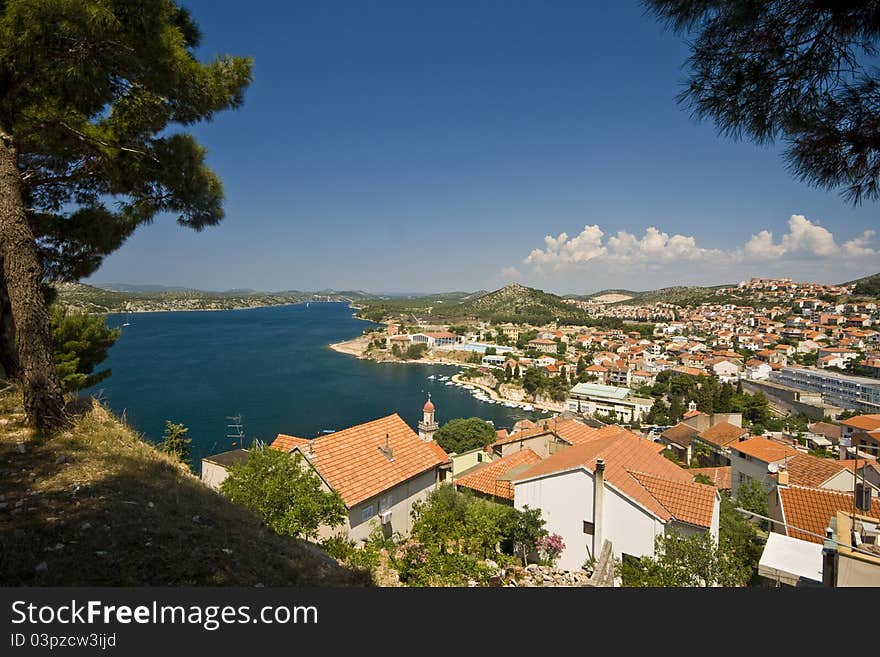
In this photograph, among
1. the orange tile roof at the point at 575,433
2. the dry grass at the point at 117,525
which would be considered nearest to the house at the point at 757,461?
the orange tile roof at the point at 575,433

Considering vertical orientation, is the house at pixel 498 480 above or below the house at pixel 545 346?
above

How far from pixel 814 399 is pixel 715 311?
224ft

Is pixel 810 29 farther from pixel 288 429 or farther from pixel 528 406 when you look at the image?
pixel 528 406

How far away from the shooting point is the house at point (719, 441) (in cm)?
2217

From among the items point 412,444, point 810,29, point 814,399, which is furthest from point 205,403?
point 814,399

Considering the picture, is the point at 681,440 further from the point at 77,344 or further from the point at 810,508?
the point at 77,344

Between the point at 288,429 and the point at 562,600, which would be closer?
the point at 562,600

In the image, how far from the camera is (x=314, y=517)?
5.69 meters

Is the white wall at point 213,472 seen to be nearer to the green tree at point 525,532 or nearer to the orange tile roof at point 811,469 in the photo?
the green tree at point 525,532

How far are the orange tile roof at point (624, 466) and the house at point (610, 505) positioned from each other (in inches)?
0.9

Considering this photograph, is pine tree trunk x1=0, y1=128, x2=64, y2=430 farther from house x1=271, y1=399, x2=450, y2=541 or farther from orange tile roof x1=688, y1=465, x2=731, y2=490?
orange tile roof x1=688, y1=465, x2=731, y2=490

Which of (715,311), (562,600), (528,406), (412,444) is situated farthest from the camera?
(715,311)

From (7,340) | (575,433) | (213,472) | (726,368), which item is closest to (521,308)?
(726,368)

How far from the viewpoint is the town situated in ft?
23.1
